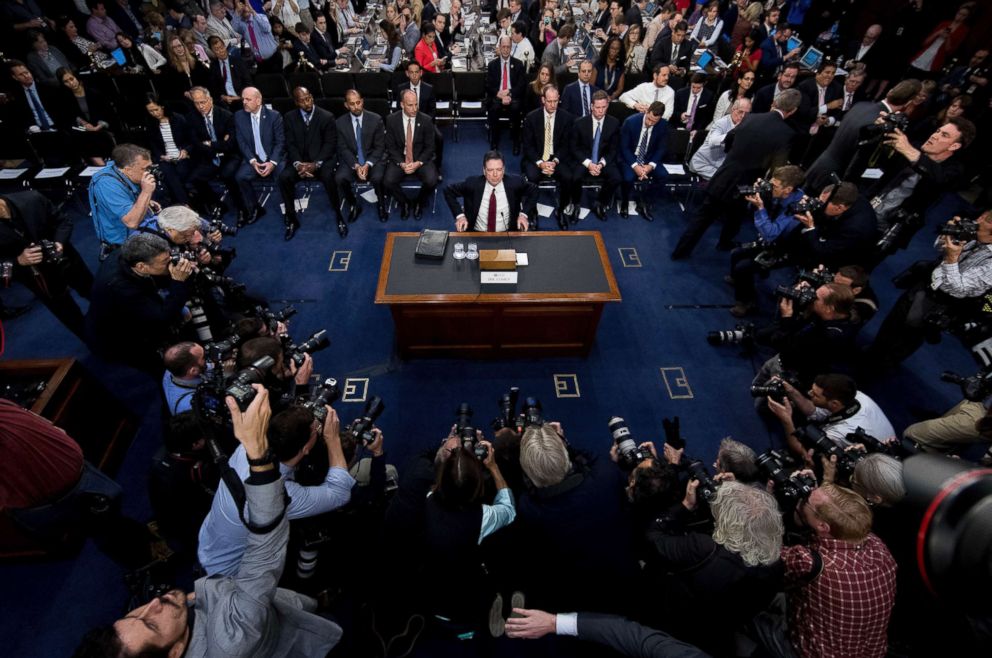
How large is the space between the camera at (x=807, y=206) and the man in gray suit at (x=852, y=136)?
0.84 meters

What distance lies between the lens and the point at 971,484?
125cm

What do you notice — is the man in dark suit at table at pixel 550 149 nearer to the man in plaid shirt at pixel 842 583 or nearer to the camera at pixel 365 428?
the camera at pixel 365 428

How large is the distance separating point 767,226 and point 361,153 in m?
4.79

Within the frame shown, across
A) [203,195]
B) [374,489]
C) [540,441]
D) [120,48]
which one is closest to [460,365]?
[374,489]

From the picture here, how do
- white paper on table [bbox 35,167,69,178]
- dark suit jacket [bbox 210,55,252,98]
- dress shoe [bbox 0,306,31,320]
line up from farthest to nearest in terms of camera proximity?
dark suit jacket [bbox 210,55,252,98] < white paper on table [bbox 35,167,69,178] < dress shoe [bbox 0,306,31,320]

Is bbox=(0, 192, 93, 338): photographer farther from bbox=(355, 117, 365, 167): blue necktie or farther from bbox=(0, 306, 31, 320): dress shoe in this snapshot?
bbox=(355, 117, 365, 167): blue necktie

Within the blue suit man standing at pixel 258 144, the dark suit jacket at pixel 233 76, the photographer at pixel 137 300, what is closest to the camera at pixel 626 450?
Result: the photographer at pixel 137 300

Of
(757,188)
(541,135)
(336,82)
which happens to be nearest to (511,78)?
(541,135)

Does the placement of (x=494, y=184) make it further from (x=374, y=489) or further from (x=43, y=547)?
(x=43, y=547)

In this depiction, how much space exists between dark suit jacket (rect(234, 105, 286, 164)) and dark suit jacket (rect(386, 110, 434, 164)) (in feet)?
4.27

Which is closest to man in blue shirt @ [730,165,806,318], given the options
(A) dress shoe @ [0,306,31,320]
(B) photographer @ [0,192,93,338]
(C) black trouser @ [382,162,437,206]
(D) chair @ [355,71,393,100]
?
(C) black trouser @ [382,162,437,206]

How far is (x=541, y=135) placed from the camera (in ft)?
19.3

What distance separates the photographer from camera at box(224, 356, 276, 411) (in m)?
1.94

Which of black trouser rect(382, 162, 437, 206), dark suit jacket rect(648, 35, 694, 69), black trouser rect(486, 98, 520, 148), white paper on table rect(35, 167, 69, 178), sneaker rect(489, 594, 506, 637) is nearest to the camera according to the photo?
sneaker rect(489, 594, 506, 637)
